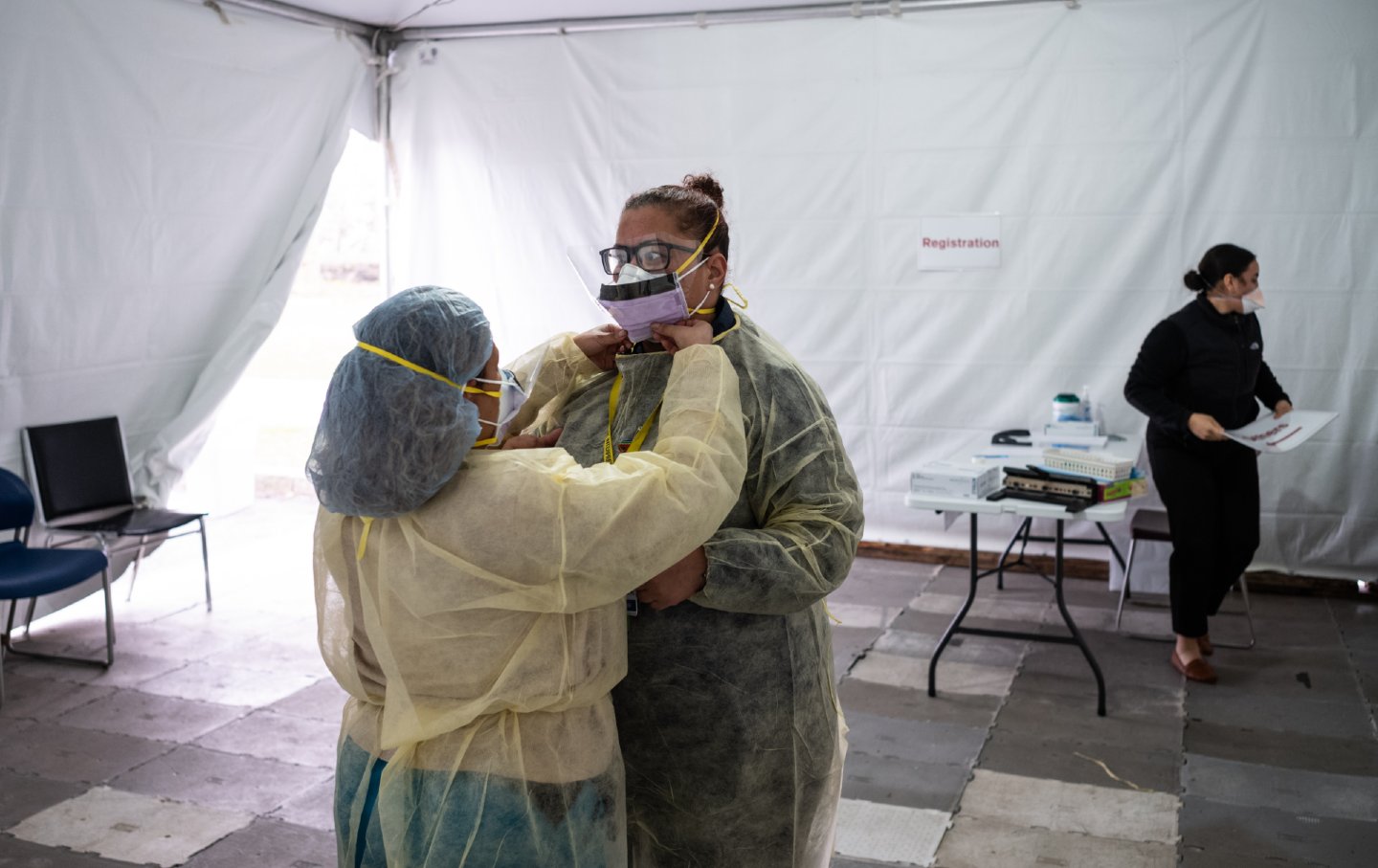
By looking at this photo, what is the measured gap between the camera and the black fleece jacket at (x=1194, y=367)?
4.18 metres

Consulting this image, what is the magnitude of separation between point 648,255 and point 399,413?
521mm

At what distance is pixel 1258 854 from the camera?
297 cm

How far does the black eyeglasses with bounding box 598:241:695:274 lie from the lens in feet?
5.86

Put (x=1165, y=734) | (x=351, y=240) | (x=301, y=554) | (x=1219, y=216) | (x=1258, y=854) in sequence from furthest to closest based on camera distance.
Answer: (x=351, y=240), (x=301, y=554), (x=1219, y=216), (x=1165, y=734), (x=1258, y=854)

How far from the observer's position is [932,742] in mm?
3732

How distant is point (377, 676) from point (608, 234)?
15.6 ft

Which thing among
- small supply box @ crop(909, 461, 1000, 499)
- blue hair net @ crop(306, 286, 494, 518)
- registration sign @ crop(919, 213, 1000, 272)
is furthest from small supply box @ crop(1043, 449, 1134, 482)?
blue hair net @ crop(306, 286, 494, 518)

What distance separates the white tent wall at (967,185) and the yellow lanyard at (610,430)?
3.82 m

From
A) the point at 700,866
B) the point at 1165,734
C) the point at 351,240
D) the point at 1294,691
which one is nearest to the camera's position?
the point at 700,866

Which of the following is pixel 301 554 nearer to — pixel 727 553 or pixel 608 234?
pixel 608 234

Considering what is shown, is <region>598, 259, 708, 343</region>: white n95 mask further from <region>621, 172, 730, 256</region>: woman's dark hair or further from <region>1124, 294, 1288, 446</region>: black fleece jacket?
<region>1124, 294, 1288, 446</region>: black fleece jacket

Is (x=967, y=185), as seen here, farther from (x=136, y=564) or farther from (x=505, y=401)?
(x=505, y=401)

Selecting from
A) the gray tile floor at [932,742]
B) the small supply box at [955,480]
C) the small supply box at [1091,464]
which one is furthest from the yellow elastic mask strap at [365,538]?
the small supply box at [1091,464]

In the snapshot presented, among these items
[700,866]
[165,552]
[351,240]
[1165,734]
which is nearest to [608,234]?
[165,552]
